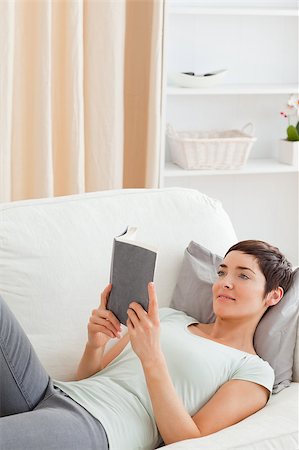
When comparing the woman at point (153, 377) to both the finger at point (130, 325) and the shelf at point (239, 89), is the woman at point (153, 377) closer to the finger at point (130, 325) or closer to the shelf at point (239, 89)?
the finger at point (130, 325)

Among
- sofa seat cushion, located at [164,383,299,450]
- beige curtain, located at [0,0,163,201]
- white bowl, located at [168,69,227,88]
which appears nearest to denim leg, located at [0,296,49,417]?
sofa seat cushion, located at [164,383,299,450]

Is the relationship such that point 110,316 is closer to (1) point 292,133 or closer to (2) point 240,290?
(2) point 240,290

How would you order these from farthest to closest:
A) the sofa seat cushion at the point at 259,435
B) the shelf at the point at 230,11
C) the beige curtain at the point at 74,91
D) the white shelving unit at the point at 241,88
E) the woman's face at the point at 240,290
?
the white shelving unit at the point at 241,88 < the shelf at the point at 230,11 < the beige curtain at the point at 74,91 < the woman's face at the point at 240,290 < the sofa seat cushion at the point at 259,435

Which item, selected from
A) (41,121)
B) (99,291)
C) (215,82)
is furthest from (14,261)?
(215,82)

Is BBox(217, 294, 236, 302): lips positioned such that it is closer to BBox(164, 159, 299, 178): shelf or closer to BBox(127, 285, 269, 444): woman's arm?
BBox(127, 285, 269, 444): woman's arm

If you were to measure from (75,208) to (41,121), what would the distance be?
80 centimetres

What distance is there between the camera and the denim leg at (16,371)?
1817 millimetres

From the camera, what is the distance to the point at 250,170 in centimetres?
350

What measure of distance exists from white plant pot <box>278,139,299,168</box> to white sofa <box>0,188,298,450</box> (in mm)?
1398

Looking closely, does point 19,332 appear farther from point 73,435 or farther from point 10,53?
point 10,53

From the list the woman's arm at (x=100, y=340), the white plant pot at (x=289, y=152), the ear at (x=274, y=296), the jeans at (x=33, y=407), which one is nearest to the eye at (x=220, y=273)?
the ear at (x=274, y=296)

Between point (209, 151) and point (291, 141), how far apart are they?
1.48ft

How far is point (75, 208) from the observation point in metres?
2.21

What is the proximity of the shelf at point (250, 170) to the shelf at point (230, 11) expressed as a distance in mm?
647
